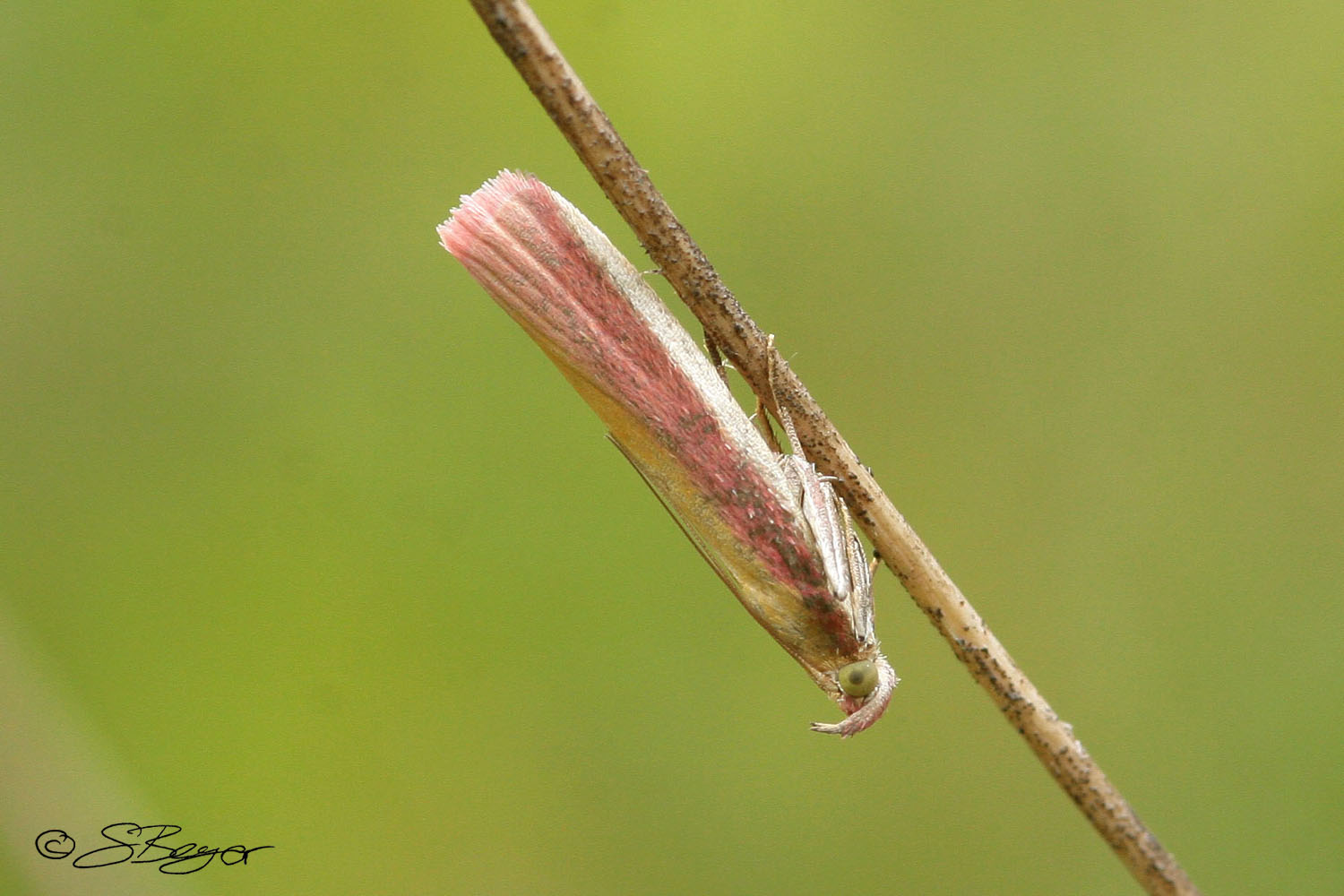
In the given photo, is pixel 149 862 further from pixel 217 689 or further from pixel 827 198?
pixel 827 198

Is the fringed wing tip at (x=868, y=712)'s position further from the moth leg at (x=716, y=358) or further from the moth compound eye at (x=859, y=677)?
the moth leg at (x=716, y=358)
